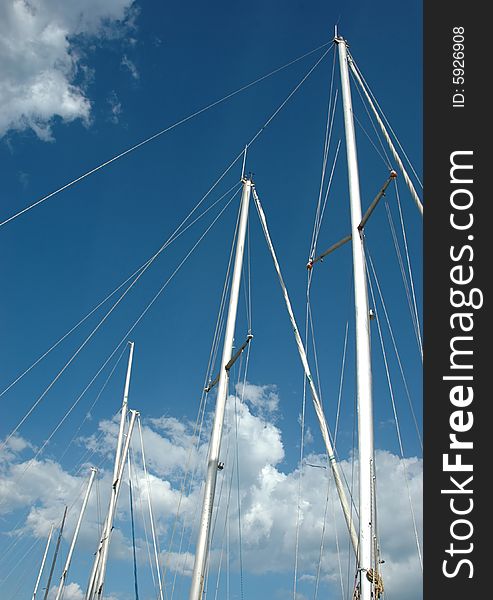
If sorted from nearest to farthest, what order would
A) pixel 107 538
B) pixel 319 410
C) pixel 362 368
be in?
pixel 362 368 < pixel 319 410 < pixel 107 538

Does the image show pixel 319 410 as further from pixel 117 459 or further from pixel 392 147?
pixel 117 459

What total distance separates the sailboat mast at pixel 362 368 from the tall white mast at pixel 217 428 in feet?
21.4

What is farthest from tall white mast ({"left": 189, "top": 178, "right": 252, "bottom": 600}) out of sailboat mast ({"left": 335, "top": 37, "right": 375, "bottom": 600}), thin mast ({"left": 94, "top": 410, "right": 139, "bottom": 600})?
thin mast ({"left": 94, "top": 410, "right": 139, "bottom": 600})

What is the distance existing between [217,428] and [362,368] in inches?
265

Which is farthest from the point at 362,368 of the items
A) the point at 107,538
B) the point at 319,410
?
the point at 107,538

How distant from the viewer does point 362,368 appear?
14047 mm

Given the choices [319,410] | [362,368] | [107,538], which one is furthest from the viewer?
[107,538]

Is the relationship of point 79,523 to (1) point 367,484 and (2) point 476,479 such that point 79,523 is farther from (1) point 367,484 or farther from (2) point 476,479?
(2) point 476,479

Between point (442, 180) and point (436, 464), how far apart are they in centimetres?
506

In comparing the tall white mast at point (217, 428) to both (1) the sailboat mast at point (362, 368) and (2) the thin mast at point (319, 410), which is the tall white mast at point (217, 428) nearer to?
(2) the thin mast at point (319, 410)

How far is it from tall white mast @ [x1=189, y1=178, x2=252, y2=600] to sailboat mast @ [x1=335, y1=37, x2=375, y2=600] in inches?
256

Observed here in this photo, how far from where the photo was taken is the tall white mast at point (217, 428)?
16.5 m

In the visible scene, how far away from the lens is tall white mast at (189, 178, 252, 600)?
649 inches

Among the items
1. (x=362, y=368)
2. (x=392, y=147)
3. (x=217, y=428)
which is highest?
(x=392, y=147)
